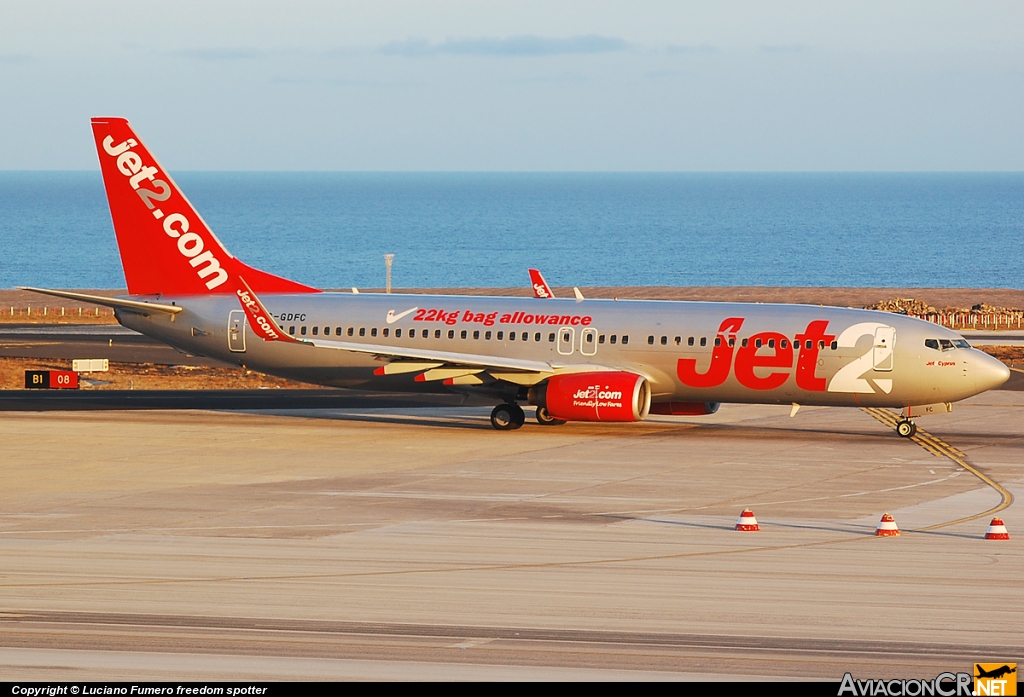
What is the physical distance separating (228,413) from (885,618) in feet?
105

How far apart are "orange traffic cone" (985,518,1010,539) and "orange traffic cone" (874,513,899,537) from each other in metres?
1.73

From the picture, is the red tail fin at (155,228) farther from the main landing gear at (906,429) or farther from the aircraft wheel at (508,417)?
the main landing gear at (906,429)

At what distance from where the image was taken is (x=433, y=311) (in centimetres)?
4644

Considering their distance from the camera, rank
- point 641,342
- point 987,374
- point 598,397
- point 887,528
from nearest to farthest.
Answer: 1. point 887,528
2. point 987,374
3. point 598,397
4. point 641,342

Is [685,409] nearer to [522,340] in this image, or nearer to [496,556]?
[522,340]

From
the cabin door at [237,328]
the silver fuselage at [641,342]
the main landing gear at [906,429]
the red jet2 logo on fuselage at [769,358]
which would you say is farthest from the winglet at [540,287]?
the main landing gear at [906,429]

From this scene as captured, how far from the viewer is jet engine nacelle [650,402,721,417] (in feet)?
149

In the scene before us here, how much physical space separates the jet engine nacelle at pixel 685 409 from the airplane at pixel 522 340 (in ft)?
0.15

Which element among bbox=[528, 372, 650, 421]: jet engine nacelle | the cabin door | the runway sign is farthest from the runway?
the runway sign

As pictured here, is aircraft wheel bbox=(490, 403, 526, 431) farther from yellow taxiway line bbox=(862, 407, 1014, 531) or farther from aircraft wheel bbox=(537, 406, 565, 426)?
yellow taxiway line bbox=(862, 407, 1014, 531)

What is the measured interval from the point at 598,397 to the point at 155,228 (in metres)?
16.7

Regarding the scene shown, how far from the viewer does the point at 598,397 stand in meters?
42.5

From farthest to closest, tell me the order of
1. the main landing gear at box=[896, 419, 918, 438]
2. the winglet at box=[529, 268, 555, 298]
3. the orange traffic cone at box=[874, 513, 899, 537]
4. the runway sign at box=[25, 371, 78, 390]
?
the runway sign at box=[25, 371, 78, 390] < the winglet at box=[529, 268, 555, 298] < the main landing gear at box=[896, 419, 918, 438] < the orange traffic cone at box=[874, 513, 899, 537]

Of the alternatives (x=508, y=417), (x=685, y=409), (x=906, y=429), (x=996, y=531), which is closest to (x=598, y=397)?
(x=508, y=417)
